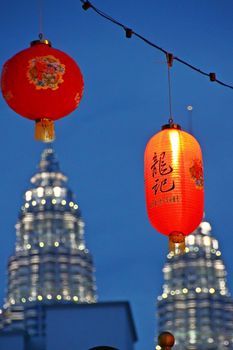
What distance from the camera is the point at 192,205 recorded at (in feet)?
34.8

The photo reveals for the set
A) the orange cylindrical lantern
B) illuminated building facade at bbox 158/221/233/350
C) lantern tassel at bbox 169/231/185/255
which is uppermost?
illuminated building facade at bbox 158/221/233/350

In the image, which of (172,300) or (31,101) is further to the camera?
(172,300)

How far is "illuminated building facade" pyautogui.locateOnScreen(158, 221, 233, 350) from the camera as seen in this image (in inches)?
2224

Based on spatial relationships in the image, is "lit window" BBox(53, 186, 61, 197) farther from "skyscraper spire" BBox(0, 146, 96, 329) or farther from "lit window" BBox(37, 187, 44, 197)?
"lit window" BBox(37, 187, 44, 197)

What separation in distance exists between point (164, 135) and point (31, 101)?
1.95m

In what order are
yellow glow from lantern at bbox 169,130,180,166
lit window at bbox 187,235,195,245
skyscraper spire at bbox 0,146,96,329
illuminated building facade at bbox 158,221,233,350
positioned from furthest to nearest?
1. lit window at bbox 187,235,195,245
2. illuminated building facade at bbox 158,221,233,350
3. skyscraper spire at bbox 0,146,96,329
4. yellow glow from lantern at bbox 169,130,180,166

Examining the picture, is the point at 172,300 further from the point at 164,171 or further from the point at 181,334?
the point at 164,171

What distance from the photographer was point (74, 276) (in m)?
56.1

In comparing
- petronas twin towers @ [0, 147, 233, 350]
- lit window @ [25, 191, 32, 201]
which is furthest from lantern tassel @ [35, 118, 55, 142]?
lit window @ [25, 191, 32, 201]

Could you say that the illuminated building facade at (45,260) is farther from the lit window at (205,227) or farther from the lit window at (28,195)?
the lit window at (205,227)

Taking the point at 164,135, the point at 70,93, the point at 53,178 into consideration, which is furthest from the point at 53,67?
the point at 53,178

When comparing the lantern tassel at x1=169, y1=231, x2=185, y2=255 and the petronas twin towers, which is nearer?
the lantern tassel at x1=169, y1=231, x2=185, y2=255

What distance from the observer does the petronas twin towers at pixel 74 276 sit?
5522 centimetres

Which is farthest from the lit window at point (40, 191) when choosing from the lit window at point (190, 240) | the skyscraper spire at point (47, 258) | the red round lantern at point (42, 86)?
the red round lantern at point (42, 86)
